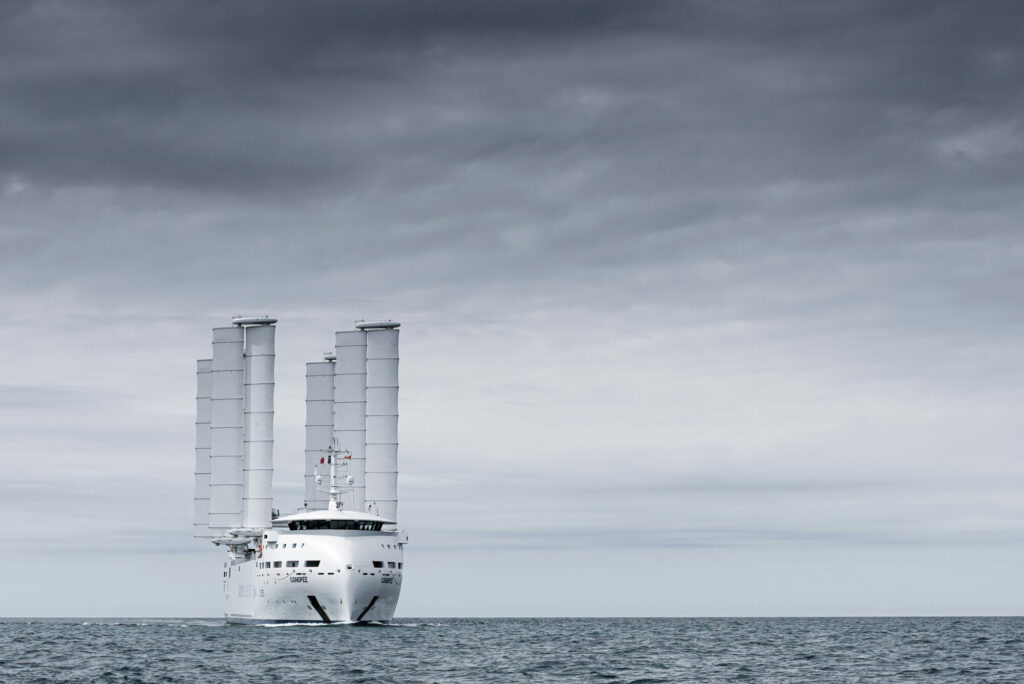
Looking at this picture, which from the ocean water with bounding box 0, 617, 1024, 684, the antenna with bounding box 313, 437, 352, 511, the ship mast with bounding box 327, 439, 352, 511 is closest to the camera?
the ocean water with bounding box 0, 617, 1024, 684

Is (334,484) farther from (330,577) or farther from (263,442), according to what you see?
(263,442)

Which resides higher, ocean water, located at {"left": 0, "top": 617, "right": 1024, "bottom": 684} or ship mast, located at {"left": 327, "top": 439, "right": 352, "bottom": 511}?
ship mast, located at {"left": 327, "top": 439, "right": 352, "bottom": 511}

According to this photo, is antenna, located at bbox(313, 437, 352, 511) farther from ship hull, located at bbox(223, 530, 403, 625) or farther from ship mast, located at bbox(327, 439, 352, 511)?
ship hull, located at bbox(223, 530, 403, 625)

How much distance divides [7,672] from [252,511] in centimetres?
7526

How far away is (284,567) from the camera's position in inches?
4966

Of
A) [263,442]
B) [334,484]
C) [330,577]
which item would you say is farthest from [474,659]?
[263,442]

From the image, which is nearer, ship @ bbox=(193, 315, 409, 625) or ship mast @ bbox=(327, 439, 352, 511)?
ship mast @ bbox=(327, 439, 352, 511)

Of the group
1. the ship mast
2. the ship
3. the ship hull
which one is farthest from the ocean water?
the ship

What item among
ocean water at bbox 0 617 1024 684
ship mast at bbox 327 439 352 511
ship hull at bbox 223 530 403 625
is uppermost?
ship mast at bbox 327 439 352 511

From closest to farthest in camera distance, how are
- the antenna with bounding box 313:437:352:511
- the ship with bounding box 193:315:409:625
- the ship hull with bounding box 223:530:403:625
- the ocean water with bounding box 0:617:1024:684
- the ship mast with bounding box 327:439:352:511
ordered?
the ocean water with bounding box 0:617:1024:684
the ship hull with bounding box 223:530:403:625
the ship mast with bounding box 327:439:352:511
the antenna with bounding box 313:437:352:511
the ship with bounding box 193:315:409:625

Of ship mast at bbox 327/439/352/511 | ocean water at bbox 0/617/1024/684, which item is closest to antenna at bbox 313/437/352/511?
ship mast at bbox 327/439/352/511

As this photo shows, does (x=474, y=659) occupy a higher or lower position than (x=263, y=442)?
lower

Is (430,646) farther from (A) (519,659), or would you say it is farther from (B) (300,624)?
(B) (300,624)

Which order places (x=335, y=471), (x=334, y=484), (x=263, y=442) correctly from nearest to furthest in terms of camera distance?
(x=334, y=484)
(x=335, y=471)
(x=263, y=442)
